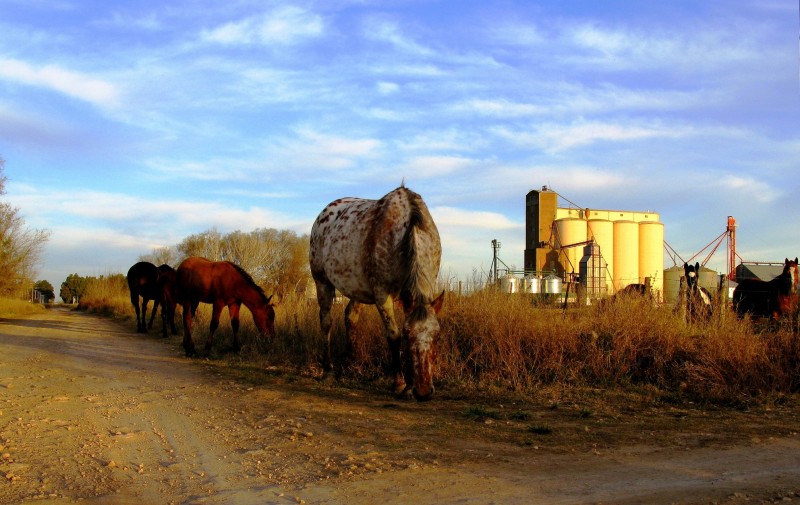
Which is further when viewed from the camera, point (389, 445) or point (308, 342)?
point (308, 342)

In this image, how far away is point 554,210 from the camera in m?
50.0

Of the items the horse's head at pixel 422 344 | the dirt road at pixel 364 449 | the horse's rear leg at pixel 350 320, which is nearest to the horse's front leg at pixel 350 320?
the horse's rear leg at pixel 350 320

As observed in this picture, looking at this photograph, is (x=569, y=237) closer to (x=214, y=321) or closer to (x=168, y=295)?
(x=168, y=295)

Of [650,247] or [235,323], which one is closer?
[235,323]

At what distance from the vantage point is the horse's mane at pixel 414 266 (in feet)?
23.3

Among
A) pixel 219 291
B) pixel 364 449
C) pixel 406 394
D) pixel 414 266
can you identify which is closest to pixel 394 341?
pixel 406 394

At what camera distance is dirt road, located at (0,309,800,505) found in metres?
3.93

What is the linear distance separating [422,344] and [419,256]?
3.86 ft

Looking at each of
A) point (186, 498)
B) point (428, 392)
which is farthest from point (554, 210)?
point (186, 498)

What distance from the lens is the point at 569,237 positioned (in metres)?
45.6

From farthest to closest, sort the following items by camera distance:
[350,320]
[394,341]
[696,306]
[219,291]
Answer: [219,291]
[350,320]
[696,306]
[394,341]

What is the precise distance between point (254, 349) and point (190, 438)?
625 centimetres

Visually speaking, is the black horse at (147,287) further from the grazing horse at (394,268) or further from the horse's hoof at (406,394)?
the horse's hoof at (406,394)

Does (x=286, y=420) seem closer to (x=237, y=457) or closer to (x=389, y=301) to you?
(x=237, y=457)
